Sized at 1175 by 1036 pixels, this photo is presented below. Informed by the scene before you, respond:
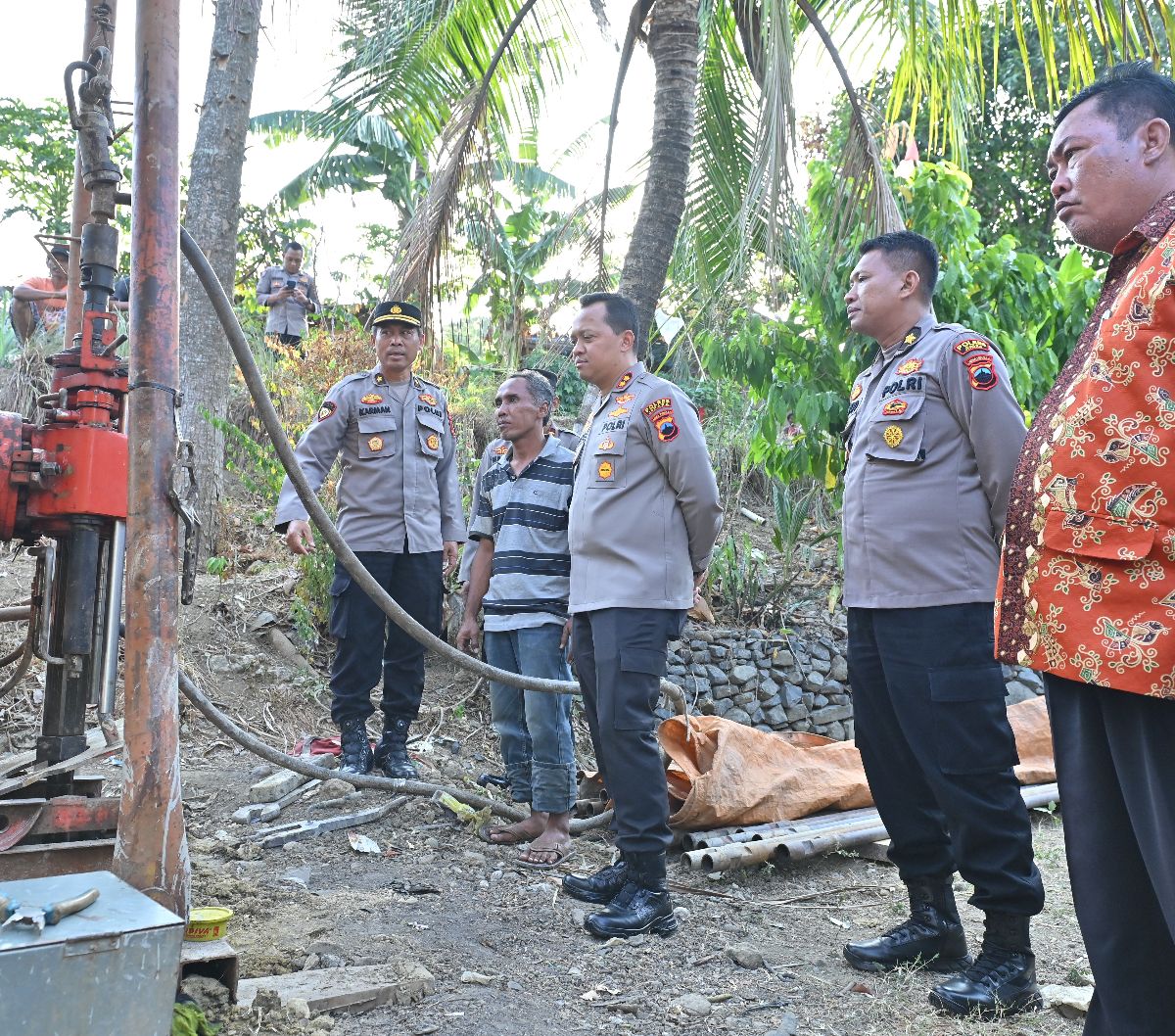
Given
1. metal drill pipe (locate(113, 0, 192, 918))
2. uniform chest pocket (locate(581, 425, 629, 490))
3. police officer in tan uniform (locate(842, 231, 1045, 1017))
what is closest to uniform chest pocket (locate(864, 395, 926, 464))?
police officer in tan uniform (locate(842, 231, 1045, 1017))

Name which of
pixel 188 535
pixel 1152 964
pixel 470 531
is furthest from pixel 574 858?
pixel 1152 964

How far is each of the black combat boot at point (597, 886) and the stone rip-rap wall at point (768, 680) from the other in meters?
2.99

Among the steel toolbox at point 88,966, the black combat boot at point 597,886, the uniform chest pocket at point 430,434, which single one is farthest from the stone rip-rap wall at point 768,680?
the steel toolbox at point 88,966

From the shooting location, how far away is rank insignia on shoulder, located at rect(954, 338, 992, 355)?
2920mm

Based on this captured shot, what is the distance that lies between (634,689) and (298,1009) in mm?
1313

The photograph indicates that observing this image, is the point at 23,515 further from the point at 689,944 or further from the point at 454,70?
the point at 454,70

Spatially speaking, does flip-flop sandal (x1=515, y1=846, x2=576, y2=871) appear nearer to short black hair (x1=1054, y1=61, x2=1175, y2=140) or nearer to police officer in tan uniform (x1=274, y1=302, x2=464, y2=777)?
police officer in tan uniform (x1=274, y1=302, x2=464, y2=777)

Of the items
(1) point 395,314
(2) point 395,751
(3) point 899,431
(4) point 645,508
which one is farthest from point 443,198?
(3) point 899,431

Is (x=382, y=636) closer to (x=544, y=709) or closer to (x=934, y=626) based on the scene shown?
(x=544, y=709)

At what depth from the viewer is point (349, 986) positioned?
265cm

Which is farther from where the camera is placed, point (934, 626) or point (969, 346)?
point (969, 346)

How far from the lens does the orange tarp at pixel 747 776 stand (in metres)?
4.21

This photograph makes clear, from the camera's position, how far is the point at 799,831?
4.18m

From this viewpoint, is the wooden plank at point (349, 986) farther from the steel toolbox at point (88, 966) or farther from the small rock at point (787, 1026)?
the small rock at point (787, 1026)
